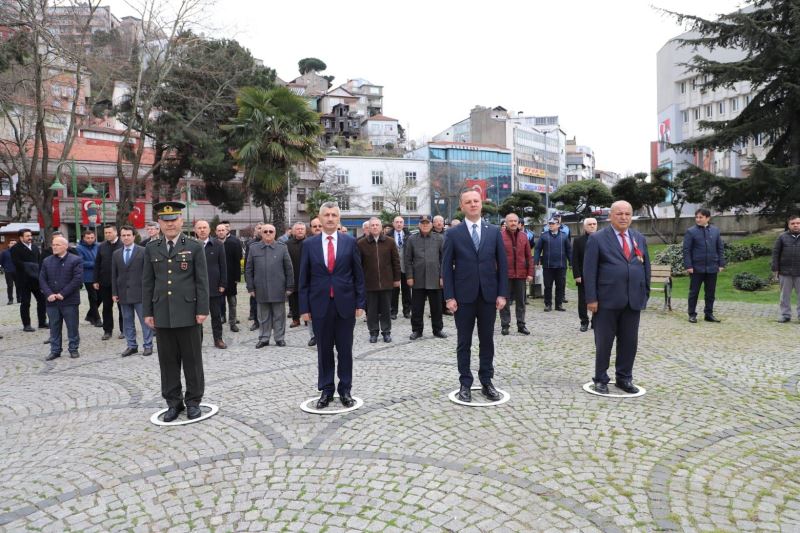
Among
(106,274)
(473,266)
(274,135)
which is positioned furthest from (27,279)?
(473,266)

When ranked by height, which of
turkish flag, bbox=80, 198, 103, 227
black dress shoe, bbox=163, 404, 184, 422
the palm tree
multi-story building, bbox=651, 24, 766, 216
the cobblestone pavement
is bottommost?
the cobblestone pavement

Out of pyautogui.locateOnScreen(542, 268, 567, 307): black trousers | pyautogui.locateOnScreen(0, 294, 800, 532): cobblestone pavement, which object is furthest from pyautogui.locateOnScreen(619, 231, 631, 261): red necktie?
pyautogui.locateOnScreen(542, 268, 567, 307): black trousers

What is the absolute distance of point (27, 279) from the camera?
1231cm

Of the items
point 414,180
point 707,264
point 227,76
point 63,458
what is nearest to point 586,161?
point 414,180

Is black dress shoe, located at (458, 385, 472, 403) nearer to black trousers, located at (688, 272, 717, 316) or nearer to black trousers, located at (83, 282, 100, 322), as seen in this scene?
black trousers, located at (688, 272, 717, 316)

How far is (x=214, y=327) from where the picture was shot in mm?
9461

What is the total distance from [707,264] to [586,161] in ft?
462

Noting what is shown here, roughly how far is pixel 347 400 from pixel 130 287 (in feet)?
17.6

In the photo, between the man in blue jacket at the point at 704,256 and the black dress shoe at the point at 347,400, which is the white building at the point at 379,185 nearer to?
the man in blue jacket at the point at 704,256

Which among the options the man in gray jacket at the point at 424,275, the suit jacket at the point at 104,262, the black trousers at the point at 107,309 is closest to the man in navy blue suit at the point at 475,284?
the man in gray jacket at the point at 424,275

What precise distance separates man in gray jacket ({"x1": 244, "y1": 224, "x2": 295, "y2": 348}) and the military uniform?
365 cm

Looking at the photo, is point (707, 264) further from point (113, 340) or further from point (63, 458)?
point (113, 340)

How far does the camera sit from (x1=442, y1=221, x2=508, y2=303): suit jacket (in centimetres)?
580

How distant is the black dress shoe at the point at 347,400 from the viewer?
5.64 meters
